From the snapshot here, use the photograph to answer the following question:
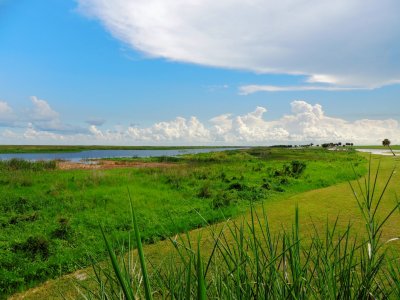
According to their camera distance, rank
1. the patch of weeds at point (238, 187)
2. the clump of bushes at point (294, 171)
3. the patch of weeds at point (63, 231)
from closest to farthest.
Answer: the patch of weeds at point (63, 231), the patch of weeds at point (238, 187), the clump of bushes at point (294, 171)

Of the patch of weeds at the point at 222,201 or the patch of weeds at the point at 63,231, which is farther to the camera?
the patch of weeds at the point at 222,201

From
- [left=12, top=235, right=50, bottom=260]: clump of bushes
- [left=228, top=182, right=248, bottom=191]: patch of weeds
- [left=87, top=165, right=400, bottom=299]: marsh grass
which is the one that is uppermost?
[left=87, top=165, right=400, bottom=299]: marsh grass

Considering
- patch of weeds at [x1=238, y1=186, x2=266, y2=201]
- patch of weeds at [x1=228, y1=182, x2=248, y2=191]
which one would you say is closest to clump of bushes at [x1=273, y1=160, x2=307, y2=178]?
patch of weeds at [x1=228, y1=182, x2=248, y2=191]

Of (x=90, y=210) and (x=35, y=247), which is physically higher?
(x=90, y=210)

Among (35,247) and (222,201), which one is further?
(222,201)

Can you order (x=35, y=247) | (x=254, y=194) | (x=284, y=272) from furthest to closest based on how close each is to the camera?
(x=254, y=194)
(x=35, y=247)
(x=284, y=272)

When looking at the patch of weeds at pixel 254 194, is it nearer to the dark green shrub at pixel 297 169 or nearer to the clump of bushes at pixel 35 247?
the dark green shrub at pixel 297 169

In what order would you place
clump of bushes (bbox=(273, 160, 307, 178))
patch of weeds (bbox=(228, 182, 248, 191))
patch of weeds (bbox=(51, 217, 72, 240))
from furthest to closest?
clump of bushes (bbox=(273, 160, 307, 178)) < patch of weeds (bbox=(228, 182, 248, 191)) < patch of weeds (bbox=(51, 217, 72, 240))

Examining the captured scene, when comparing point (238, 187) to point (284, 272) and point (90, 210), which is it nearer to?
point (90, 210)

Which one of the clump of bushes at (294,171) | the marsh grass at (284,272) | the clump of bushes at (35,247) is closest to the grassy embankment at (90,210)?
the clump of bushes at (35,247)

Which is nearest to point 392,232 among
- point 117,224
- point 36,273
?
point 117,224

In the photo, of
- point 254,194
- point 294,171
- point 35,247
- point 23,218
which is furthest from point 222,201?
point 294,171

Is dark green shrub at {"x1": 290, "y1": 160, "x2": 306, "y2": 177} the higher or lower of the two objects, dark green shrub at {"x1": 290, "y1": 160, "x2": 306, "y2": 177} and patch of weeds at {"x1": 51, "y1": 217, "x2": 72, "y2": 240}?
the higher

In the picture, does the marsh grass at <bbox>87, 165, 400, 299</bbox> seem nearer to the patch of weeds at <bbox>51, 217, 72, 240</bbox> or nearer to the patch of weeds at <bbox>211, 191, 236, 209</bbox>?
the patch of weeds at <bbox>51, 217, 72, 240</bbox>
